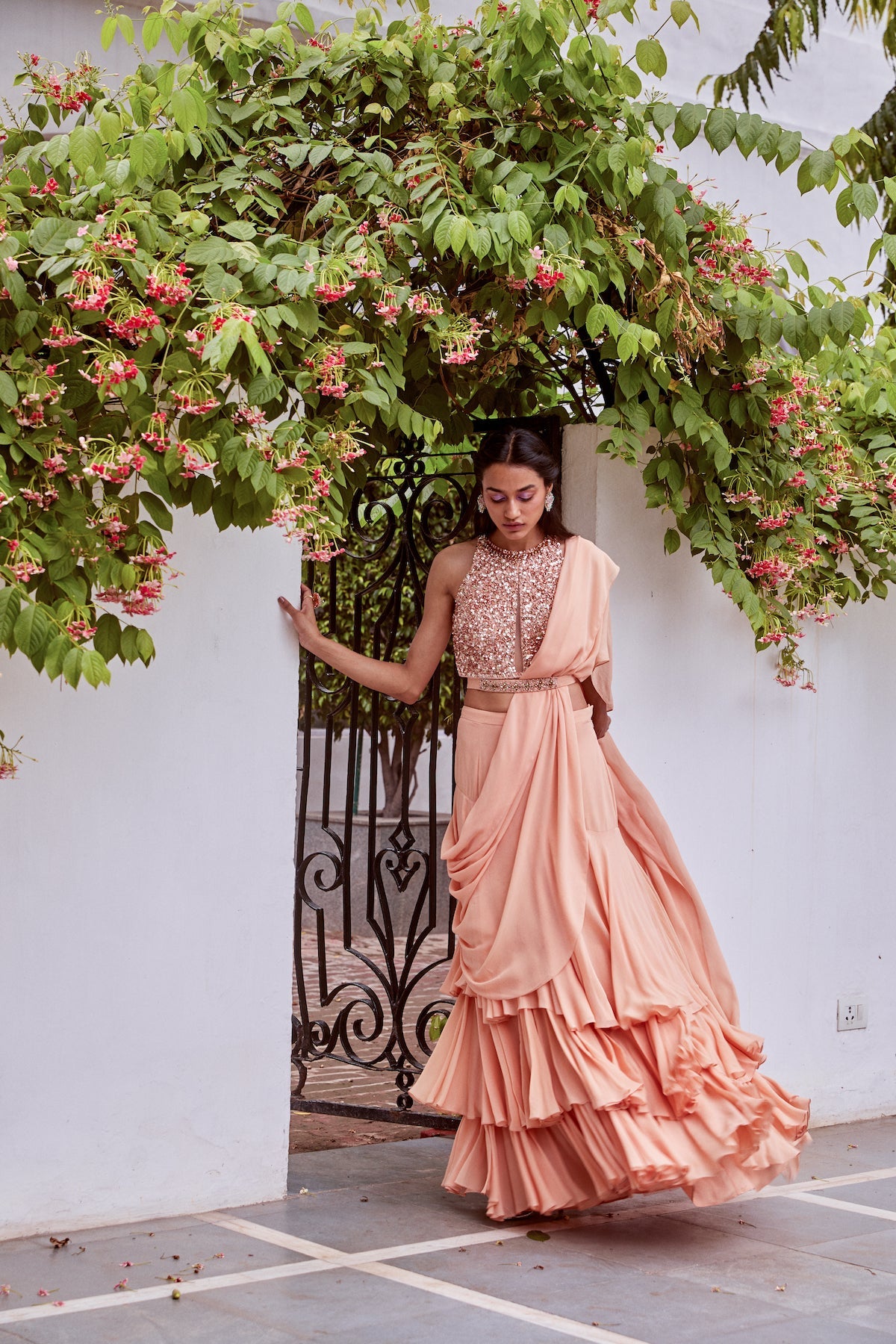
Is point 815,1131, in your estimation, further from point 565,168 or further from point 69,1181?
point 565,168

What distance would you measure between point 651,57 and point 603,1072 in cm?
268

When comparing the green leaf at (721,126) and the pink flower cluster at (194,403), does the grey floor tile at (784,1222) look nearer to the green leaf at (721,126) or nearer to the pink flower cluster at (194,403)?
the pink flower cluster at (194,403)

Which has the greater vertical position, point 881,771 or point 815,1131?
point 881,771

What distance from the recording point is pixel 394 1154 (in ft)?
16.7

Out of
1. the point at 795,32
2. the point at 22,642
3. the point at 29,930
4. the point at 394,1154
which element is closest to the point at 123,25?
the point at 22,642

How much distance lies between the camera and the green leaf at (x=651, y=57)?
4.23m

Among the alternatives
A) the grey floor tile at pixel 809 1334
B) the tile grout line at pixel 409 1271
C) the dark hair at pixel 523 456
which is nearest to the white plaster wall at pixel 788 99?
the dark hair at pixel 523 456

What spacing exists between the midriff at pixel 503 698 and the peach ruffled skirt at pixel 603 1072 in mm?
27

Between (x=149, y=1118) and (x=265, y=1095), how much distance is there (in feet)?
1.15

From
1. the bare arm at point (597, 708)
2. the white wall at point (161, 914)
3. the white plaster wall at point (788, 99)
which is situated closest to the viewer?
the white wall at point (161, 914)

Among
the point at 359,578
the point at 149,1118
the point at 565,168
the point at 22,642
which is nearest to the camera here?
the point at 22,642

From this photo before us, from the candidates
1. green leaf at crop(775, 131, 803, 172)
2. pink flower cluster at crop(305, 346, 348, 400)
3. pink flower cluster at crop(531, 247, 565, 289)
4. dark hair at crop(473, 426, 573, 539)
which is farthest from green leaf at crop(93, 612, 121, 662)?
green leaf at crop(775, 131, 803, 172)

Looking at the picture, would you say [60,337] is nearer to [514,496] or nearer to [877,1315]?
[514,496]

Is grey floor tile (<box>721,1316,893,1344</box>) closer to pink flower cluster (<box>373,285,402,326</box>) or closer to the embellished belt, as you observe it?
the embellished belt
